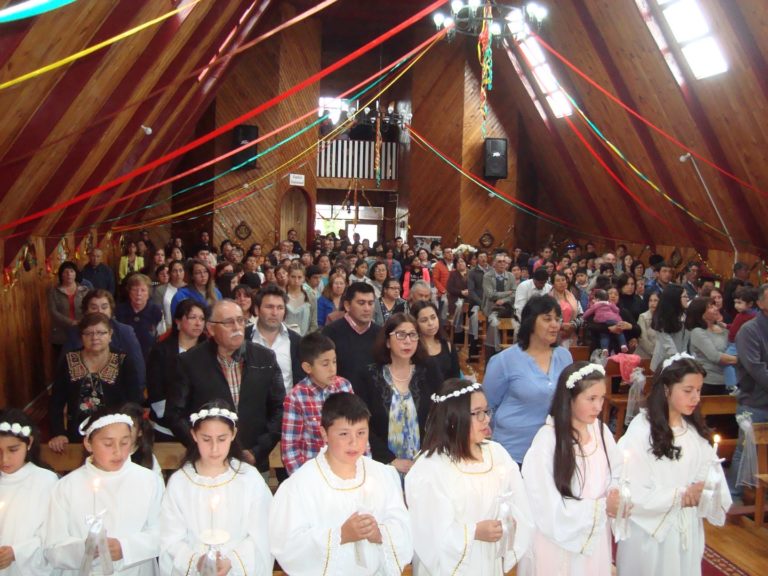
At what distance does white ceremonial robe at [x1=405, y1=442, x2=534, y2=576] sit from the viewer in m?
3.49

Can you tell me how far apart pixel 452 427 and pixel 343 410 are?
0.53m

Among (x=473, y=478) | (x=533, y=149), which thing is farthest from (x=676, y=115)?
(x=473, y=478)

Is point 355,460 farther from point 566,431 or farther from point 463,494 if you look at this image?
point 566,431

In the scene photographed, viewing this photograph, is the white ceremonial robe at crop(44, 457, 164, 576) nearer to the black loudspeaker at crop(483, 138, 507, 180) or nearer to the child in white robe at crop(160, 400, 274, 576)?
the child in white robe at crop(160, 400, 274, 576)

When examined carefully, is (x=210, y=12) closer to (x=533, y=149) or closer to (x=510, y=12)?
(x=510, y=12)

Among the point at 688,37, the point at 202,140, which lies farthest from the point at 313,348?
the point at 688,37

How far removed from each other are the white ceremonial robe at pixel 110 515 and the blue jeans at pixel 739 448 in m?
4.12

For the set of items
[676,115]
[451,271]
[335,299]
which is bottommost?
[335,299]

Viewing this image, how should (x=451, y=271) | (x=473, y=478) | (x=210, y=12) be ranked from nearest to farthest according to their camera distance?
(x=473, y=478)
(x=210, y=12)
(x=451, y=271)

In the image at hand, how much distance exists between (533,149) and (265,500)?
17886 millimetres

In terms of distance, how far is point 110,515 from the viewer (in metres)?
3.58

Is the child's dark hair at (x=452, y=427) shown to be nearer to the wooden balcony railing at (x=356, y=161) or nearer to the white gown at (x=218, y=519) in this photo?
the white gown at (x=218, y=519)

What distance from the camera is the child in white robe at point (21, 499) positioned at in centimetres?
349

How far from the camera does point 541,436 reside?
395cm
